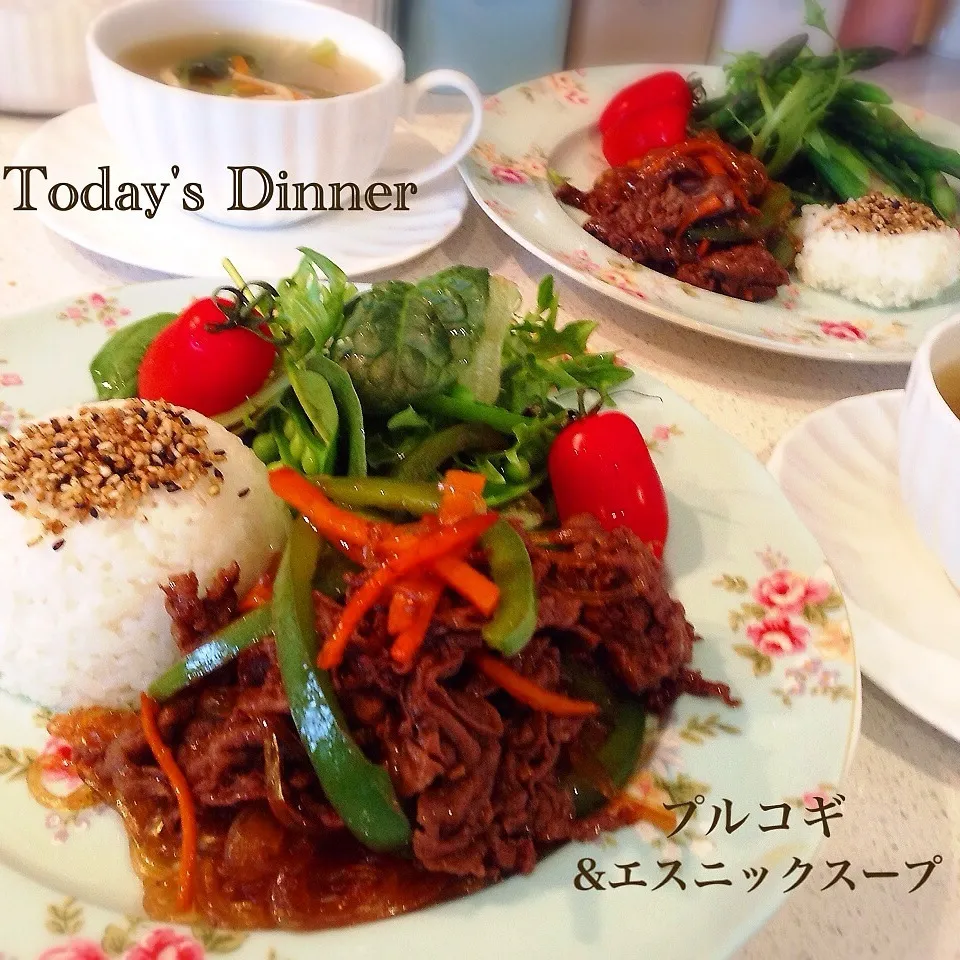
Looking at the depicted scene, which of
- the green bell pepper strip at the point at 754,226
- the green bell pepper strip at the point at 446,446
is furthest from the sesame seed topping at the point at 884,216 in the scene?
the green bell pepper strip at the point at 446,446

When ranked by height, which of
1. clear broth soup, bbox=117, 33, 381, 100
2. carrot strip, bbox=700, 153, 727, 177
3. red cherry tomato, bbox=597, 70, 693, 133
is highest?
clear broth soup, bbox=117, 33, 381, 100

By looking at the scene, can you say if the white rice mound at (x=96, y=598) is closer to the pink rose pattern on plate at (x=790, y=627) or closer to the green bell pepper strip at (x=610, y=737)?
the green bell pepper strip at (x=610, y=737)

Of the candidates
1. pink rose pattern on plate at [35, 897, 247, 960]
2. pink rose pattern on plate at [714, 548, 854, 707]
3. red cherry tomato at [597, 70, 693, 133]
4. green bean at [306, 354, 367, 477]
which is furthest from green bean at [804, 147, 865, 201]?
pink rose pattern on plate at [35, 897, 247, 960]

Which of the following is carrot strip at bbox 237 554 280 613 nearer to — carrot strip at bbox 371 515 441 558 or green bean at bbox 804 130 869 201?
carrot strip at bbox 371 515 441 558

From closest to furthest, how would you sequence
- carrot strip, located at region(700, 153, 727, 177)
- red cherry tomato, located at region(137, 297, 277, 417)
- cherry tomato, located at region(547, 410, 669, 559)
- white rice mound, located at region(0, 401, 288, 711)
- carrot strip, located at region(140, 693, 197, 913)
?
carrot strip, located at region(140, 693, 197, 913) < white rice mound, located at region(0, 401, 288, 711) < cherry tomato, located at region(547, 410, 669, 559) < red cherry tomato, located at region(137, 297, 277, 417) < carrot strip, located at region(700, 153, 727, 177)

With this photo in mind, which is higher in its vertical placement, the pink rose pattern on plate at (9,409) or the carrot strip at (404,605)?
the carrot strip at (404,605)

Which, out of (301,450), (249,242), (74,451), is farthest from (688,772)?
(249,242)

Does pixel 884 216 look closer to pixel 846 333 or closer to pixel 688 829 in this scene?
pixel 846 333

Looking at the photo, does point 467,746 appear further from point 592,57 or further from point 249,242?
point 592,57
